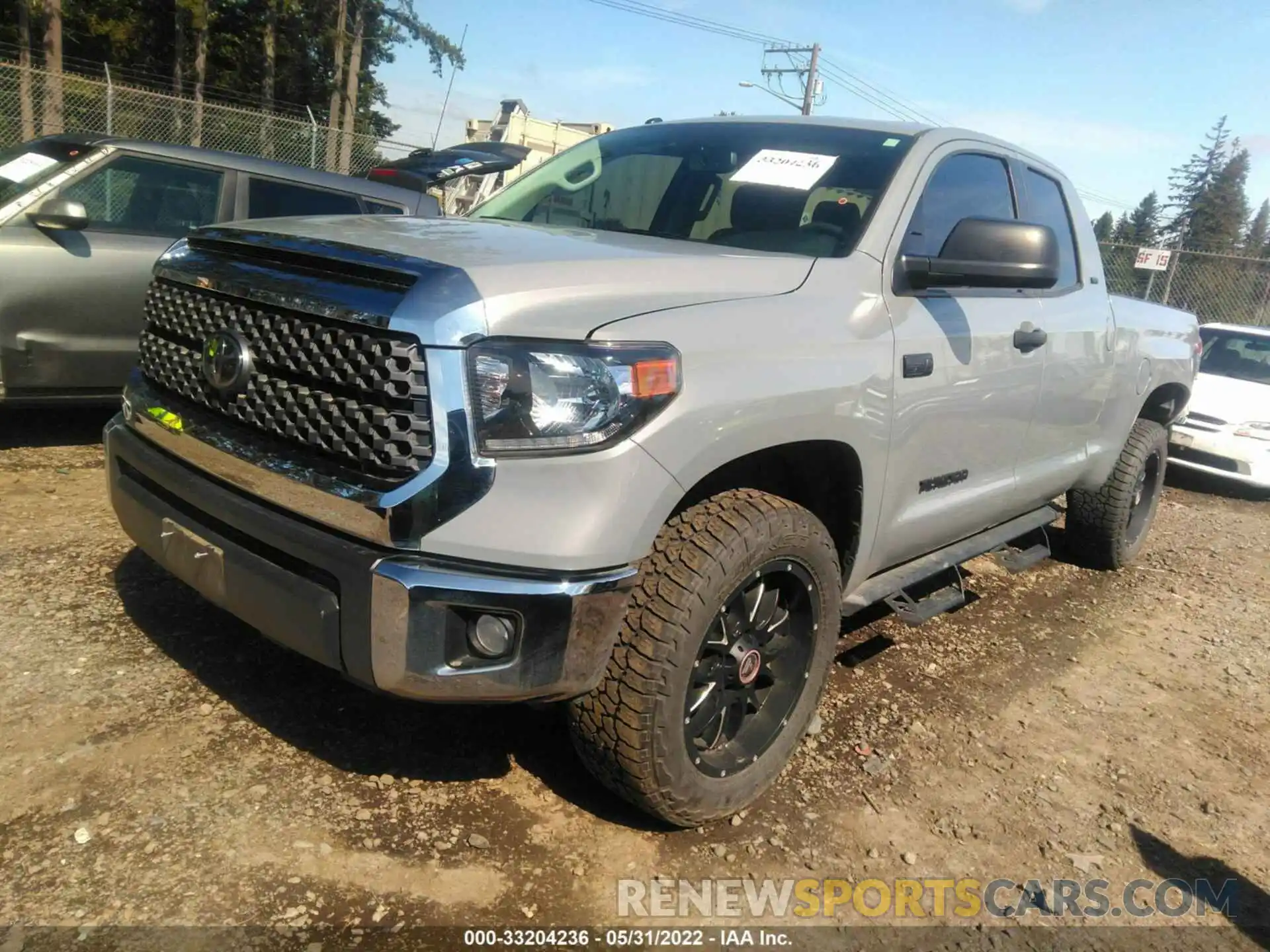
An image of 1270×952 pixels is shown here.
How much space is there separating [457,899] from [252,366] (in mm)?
1350

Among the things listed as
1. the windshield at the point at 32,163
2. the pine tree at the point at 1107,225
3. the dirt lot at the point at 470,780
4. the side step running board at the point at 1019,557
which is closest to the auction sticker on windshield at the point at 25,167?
the windshield at the point at 32,163

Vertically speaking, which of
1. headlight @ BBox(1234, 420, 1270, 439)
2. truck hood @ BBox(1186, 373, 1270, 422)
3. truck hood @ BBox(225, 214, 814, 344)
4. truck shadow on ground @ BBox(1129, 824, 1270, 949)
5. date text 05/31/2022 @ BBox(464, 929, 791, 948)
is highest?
truck hood @ BBox(225, 214, 814, 344)

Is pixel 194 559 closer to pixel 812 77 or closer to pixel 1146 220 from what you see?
pixel 812 77

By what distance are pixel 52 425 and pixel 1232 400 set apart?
886 centimetres

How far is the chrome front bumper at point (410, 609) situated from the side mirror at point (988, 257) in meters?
1.44

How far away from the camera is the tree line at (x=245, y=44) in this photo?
27.3m

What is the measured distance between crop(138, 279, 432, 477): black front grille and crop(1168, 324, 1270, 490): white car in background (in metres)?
7.17

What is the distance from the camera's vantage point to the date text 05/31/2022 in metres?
2.16

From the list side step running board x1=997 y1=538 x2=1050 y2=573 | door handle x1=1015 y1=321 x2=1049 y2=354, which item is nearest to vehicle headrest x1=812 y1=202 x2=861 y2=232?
door handle x1=1015 y1=321 x2=1049 y2=354

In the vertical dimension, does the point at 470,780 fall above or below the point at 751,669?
below

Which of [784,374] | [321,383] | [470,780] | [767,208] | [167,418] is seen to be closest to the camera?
[321,383]

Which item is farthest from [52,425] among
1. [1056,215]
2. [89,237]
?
[1056,215]

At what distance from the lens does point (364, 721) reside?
292 cm

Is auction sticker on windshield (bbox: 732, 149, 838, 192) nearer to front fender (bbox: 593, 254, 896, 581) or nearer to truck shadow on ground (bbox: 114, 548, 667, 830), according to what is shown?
front fender (bbox: 593, 254, 896, 581)
